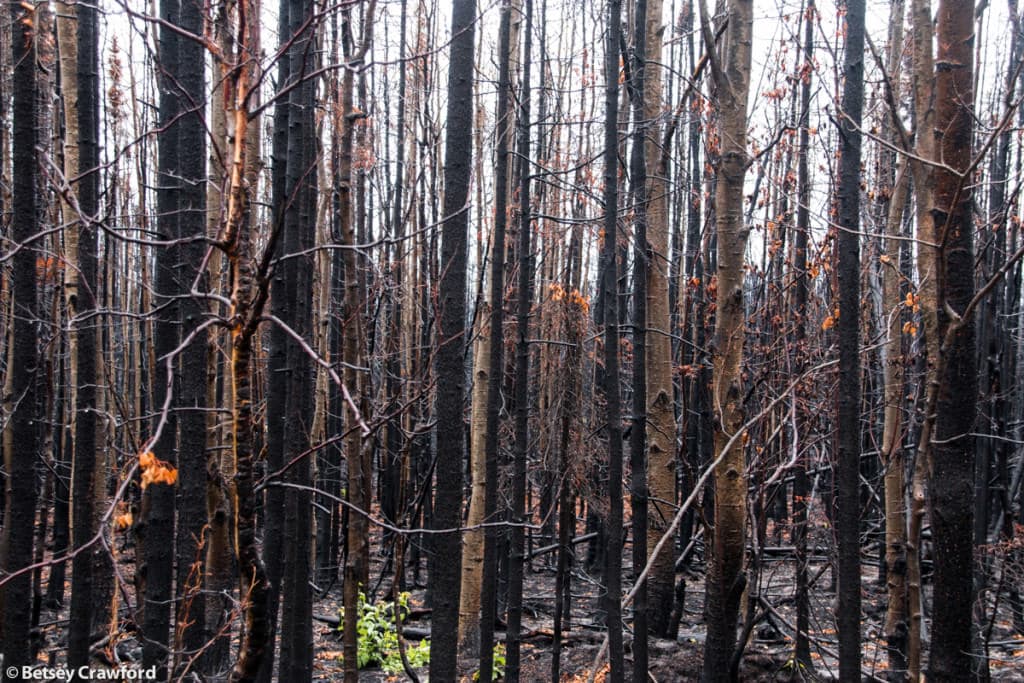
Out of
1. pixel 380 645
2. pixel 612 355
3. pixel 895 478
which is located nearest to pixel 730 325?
pixel 612 355

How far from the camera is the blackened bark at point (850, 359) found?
16.1 ft

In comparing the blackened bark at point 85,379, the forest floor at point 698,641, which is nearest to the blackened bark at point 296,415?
the blackened bark at point 85,379

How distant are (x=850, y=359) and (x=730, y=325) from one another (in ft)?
2.54

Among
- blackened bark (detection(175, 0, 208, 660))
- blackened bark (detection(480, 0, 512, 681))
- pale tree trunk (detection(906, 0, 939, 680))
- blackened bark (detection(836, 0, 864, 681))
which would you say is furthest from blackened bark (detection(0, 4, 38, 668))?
pale tree trunk (detection(906, 0, 939, 680))

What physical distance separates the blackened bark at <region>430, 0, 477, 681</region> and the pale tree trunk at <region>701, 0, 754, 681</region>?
1.62 metres

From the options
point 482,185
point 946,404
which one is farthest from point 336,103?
point 946,404

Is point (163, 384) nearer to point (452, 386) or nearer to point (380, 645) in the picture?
point (452, 386)

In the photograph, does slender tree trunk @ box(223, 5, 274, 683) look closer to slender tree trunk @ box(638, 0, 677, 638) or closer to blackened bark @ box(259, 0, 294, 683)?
blackened bark @ box(259, 0, 294, 683)

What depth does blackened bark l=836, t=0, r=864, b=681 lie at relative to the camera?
4918 millimetres

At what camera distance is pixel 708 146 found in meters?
8.88

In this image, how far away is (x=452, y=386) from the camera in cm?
453

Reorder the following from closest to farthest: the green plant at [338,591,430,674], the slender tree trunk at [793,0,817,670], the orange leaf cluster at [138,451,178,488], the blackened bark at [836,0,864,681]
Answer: the orange leaf cluster at [138,451,178,488]
the blackened bark at [836,0,864,681]
the slender tree trunk at [793,0,817,670]
the green plant at [338,591,430,674]

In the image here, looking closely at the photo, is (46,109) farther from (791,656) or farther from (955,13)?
(791,656)

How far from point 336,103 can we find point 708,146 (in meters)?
4.31
